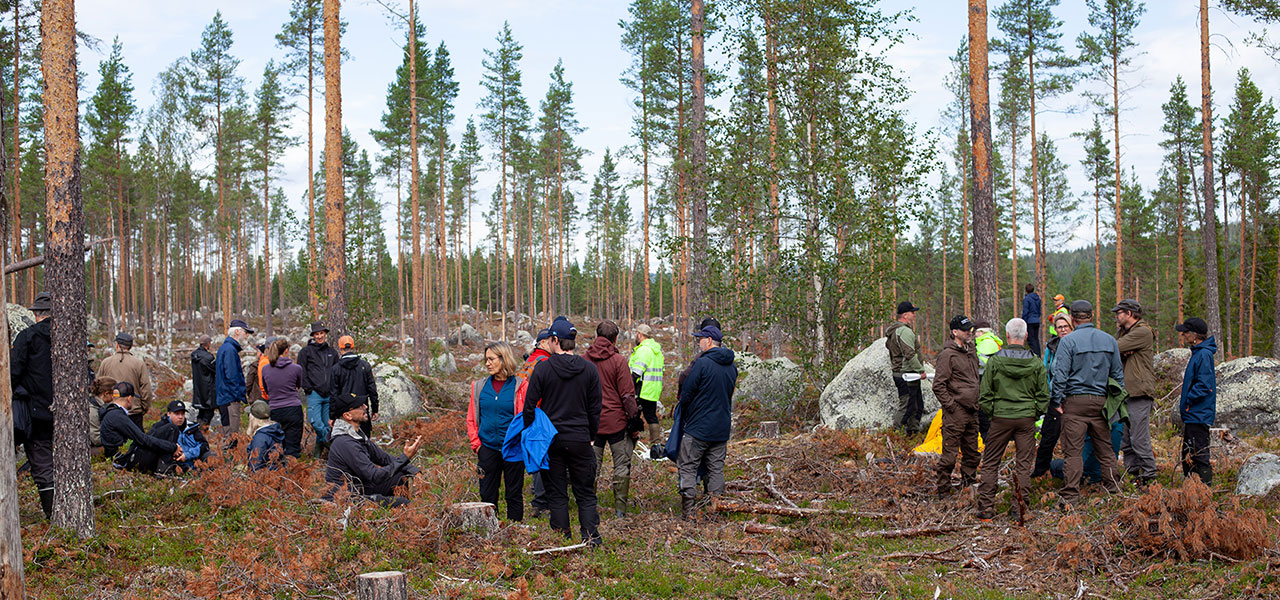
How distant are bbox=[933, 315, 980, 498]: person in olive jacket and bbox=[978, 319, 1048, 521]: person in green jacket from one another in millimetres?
300

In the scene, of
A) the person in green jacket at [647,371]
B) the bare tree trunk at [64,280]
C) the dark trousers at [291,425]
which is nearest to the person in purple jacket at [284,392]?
the dark trousers at [291,425]

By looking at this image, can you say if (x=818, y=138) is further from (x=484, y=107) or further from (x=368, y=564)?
(x=484, y=107)

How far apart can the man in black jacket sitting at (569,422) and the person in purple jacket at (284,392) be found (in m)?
5.22

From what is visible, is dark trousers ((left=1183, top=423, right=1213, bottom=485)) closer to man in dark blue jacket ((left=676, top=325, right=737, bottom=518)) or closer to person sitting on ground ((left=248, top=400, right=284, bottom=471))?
man in dark blue jacket ((left=676, top=325, right=737, bottom=518))

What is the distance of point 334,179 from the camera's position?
13398 millimetres

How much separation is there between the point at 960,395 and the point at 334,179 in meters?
10.7

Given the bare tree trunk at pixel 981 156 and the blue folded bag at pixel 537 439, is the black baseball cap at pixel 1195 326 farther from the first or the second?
the blue folded bag at pixel 537 439

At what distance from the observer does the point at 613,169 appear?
4838 cm

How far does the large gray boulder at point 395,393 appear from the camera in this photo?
14164 mm

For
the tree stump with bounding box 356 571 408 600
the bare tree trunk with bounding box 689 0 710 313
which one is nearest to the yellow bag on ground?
the bare tree trunk with bounding box 689 0 710 313

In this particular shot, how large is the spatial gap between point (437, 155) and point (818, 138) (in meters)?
27.8

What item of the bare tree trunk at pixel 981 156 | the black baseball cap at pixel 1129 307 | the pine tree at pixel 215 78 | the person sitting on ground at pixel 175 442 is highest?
the pine tree at pixel 215 78

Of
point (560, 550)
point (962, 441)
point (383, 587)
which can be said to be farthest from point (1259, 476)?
point (383, 587)

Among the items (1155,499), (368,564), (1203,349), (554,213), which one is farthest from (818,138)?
(554,213)
